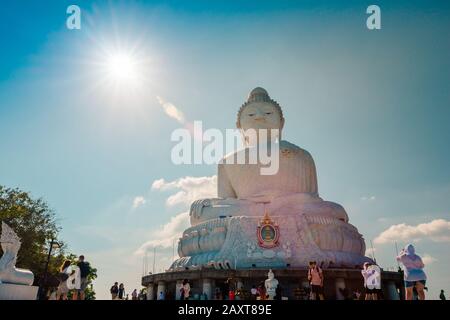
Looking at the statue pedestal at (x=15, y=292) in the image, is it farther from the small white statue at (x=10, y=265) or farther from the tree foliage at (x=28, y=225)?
the tree foliage at (x=28, y=225)

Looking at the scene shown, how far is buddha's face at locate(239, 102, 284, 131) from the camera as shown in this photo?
22.4m

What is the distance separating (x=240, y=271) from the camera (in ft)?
48.9

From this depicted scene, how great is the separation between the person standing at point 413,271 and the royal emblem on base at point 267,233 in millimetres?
8681

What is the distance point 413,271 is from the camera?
7969 mm

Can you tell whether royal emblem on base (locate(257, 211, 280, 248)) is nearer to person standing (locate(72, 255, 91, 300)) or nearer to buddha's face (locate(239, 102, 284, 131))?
buddha's face (locate(239, 102, 284, 131))

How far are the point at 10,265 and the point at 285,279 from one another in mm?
10191

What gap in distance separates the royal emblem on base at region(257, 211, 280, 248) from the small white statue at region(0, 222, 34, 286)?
380 inches

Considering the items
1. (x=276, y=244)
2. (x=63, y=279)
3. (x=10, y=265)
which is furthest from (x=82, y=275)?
(x=276, y=244)

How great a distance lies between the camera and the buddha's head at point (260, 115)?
2238cm

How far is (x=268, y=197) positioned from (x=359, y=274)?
226 inches

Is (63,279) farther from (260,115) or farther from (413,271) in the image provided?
(260,115)

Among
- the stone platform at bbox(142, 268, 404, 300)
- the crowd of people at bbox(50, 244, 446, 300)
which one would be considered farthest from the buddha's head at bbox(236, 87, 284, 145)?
the crowd of people at bbox(50, 244, 446, 300)
